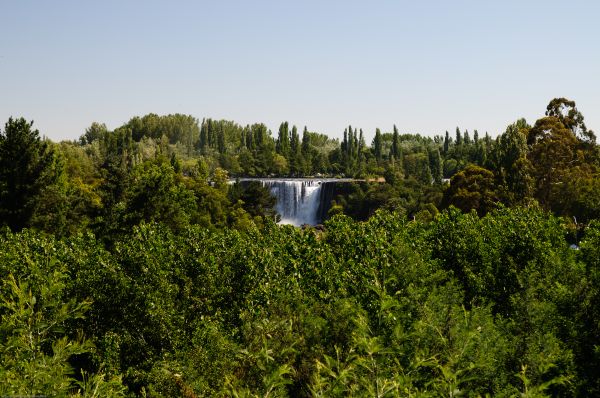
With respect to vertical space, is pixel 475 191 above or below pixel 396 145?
below

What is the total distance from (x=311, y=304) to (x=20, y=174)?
102 feet

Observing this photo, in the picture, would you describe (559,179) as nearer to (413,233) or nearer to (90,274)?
(413,233)

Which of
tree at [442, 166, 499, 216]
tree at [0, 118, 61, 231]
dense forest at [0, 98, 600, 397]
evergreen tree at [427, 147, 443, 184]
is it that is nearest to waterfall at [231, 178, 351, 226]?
evergreen tree at [427, 147, 443, 184]

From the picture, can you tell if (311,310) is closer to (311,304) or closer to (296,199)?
(311,304)

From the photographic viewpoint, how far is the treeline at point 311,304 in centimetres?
1344

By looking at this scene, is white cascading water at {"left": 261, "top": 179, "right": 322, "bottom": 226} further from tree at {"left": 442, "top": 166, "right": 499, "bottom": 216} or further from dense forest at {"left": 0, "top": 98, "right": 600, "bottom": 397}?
dense forest at {"left": 0, "top": 98, "right": 600, "bottom": 397}

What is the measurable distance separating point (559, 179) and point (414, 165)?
262 ft

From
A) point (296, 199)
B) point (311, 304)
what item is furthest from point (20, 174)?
point (296, 199)

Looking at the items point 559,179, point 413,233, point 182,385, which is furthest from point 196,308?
point 559,179

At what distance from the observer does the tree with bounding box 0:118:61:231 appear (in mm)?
40969

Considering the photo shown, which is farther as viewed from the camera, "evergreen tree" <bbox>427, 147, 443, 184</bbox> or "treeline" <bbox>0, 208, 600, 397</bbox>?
"evergreen tree" <bbox>427, 147, 443, 184</bbox>

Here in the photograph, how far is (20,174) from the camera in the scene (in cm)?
4159

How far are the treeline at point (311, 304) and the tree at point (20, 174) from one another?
Result: 1677 cm

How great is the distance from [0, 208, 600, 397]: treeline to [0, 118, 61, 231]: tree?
1677cm
